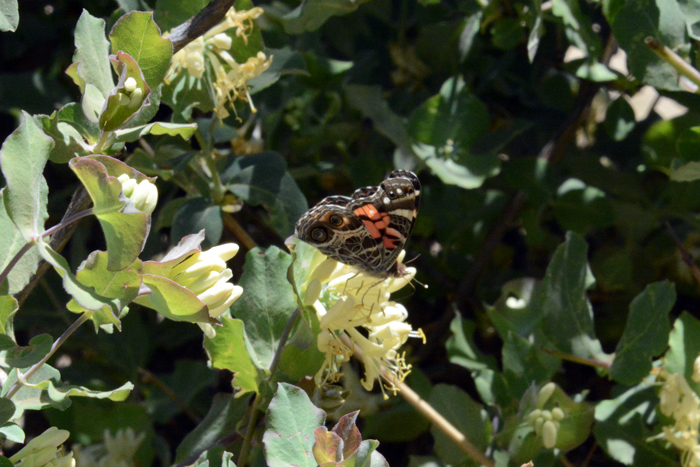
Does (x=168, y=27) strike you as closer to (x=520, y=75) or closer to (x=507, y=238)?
(x=520, y=75)

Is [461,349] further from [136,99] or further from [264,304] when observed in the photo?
[136,99]

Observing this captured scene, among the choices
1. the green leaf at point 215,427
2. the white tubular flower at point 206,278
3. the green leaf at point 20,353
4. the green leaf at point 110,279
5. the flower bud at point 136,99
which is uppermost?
the flower bud at point 136,99

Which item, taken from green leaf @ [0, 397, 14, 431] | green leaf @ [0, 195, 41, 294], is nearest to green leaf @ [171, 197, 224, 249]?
green leaf @ [0, 195, 41, 294]

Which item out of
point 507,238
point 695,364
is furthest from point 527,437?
point 507,238

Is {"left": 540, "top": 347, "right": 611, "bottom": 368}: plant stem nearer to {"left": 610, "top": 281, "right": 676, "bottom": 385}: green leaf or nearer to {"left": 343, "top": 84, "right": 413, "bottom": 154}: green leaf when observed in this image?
{"left": 610, "top": 281, "right": 676, "bottom": 385}: green leaf

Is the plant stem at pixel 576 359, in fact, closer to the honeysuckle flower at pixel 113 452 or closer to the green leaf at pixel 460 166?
the green leaf at pixel 460 166

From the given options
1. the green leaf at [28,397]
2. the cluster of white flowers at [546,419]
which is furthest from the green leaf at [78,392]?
the cluster of white flowers at [546,419]
